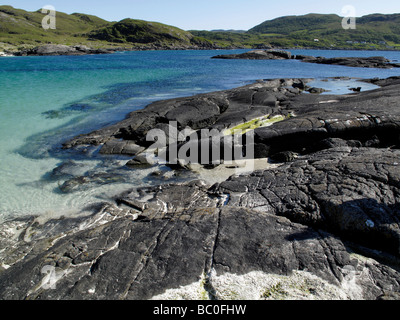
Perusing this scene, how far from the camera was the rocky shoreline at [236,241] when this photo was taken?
4562 millimetres

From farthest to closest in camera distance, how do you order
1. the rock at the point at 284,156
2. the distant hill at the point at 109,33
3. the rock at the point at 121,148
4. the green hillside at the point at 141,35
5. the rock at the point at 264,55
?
the green hillside at the point at 141,35, the distant hill at the point at 109,33, the rock at the point at 264,55, the rock at the point at 121,148, the rock at the point at 284,156

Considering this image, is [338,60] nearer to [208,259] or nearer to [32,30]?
[208,259]

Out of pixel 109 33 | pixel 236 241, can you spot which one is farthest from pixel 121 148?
pixel 109 33

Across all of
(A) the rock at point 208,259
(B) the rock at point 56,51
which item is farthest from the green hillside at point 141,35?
(A) the rock at point 208,259

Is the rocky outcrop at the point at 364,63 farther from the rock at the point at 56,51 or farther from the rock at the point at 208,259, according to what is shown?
the rock at the point at 56,51

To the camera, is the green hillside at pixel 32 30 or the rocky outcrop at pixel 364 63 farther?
the green hillside at pixel 32 30

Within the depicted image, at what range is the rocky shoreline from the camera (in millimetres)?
4562

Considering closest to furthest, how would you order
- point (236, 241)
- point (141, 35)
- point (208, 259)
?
point (208, 259), point (236, 241), point (141, 35)

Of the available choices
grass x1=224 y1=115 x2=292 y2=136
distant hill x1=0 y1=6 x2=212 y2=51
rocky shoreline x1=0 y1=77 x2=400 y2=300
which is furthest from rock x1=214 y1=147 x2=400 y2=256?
distant hill x1=0 y1=6 x2=212 y2=51

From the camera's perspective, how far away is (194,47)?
15850 cm

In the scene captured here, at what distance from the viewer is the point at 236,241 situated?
Result: 546cm

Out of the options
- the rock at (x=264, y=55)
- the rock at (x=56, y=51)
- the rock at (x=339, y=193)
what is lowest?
the rock at (x=339, y=193)
